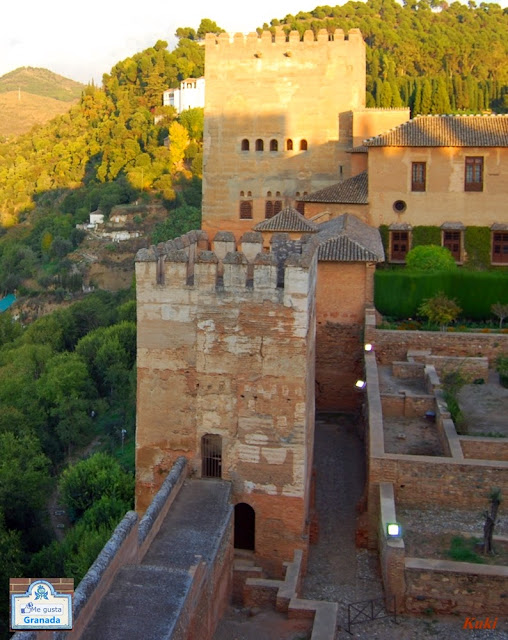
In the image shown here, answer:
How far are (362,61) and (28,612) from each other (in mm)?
26538

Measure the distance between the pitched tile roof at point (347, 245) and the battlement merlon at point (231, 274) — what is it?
7.34m

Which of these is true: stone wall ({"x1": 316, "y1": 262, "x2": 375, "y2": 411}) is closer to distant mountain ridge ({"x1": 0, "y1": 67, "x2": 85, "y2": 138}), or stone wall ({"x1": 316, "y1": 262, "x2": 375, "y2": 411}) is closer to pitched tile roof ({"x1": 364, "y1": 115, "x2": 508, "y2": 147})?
pitched tile roof ({"x1": 364, "y1": 115, "x2": 508, "y2": 147})

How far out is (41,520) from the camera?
20938 millimetres

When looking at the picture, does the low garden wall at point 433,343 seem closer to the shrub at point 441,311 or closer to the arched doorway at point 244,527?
the shrub at point 441,311

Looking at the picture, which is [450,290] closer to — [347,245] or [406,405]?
[347,245]

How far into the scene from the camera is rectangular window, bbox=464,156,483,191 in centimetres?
2298

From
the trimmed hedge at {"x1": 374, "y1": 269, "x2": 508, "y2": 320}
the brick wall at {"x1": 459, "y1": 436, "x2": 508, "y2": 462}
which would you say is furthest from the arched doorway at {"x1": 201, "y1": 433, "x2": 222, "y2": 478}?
the trimmed hedge at {"x1": 374, "y1": 269, "x2": 508, "y2": 320}

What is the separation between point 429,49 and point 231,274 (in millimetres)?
58580

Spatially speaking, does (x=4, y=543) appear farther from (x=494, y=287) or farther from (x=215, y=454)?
(x=494, y=287)

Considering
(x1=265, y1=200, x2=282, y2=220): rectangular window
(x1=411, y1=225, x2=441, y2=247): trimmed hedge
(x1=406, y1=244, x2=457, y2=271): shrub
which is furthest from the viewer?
(x1=265, y1=200, x2=282, y2=220): rectangular window

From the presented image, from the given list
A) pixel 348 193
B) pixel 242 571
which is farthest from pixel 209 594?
pixel 348 193

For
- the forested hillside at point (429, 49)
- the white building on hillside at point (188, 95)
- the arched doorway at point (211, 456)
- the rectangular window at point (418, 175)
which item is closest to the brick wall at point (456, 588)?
the arched doorway at point (211, 456)

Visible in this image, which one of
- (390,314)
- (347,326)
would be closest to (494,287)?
(390,314)

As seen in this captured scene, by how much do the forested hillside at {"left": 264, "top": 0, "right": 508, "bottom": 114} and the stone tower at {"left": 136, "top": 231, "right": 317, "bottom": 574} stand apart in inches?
1494
